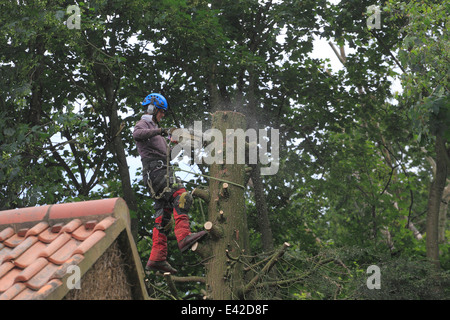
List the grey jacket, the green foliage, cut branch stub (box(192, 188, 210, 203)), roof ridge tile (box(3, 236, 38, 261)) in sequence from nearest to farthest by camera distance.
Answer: roof ridge tile (box(3, 236, 38, 261)) → cut branch stub (box(192, 188, 210, 203)) → the grey jacket → the green foliage

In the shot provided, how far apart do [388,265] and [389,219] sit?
4978mm

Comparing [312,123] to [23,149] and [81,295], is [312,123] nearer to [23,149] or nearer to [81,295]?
[23,149]

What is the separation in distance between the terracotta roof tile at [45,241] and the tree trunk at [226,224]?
188cm

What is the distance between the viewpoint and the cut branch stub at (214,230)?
571 cm

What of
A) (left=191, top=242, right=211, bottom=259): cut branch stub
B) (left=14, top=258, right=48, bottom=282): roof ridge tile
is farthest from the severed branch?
(left=14, top=258, right=48, bottom=282): roof ridge tile

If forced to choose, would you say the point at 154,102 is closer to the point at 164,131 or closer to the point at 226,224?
the point at 164,131

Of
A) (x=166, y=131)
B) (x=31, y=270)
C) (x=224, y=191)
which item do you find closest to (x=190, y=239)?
A: (x=224, y=191)

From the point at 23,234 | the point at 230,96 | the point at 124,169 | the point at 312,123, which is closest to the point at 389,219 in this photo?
the point at 312,123

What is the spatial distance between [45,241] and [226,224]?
2.21 meters

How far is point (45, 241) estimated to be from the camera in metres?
4.04

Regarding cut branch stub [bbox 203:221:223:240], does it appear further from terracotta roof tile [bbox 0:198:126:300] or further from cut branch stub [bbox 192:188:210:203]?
terracotta roof tile [bbox 0:198:126:300]

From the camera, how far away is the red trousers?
6133 mm

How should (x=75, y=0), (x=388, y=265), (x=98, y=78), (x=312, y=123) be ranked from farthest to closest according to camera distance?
(x=312, y=123) < (x=98, y=78) < (x=75, y=0) < (x=388, y=265)

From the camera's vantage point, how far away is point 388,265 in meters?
7.71
